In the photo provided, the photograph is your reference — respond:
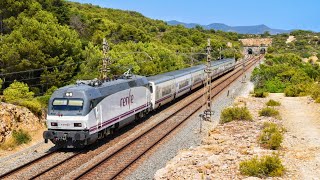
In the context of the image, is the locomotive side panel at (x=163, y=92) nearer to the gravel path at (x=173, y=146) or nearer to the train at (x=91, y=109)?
the train at (x=91, y=109)

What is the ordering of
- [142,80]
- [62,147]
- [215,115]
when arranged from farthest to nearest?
1. [215,115]
2. [142,80]
3. [62,147]

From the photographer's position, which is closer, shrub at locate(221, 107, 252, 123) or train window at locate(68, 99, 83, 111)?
train window at locate(68, 99, 83, 111)

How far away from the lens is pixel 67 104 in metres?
21.5

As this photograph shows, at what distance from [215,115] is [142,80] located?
745 centimetres

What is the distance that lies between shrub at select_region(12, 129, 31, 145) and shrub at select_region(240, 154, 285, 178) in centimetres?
1425

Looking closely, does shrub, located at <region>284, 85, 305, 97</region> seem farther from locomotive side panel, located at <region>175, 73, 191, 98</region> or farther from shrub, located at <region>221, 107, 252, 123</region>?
shrub, located at <region>221, 107, 252, 123</region>

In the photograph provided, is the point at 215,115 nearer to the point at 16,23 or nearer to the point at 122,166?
the point at 122,166

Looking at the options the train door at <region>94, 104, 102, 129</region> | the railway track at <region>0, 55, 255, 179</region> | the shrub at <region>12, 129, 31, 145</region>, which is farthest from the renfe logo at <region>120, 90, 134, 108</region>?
the shrub at <region>12, 129, 31, 145</region>

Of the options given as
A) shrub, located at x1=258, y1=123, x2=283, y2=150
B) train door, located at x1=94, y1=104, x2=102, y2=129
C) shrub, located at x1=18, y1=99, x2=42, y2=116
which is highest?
train door, located at x1=94, y1=104, x2=102, y2=129

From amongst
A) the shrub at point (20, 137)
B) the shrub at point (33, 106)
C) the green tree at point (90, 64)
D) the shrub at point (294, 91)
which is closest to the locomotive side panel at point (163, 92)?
the shrub at point (33, 106)

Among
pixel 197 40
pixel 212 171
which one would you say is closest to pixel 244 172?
pixel 212 171

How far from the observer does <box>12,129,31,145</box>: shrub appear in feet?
79.4

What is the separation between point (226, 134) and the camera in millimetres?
25266

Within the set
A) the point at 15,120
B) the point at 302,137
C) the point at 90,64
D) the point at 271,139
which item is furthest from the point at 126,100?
the point at 90,64
